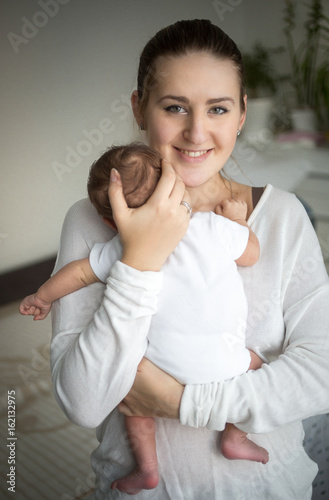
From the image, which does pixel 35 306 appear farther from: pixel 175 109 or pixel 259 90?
pixel 259 90

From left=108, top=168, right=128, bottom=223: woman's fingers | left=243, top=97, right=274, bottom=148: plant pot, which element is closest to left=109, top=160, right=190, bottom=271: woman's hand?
left=108, top=168, right=128, bottom=223: woman's fingers

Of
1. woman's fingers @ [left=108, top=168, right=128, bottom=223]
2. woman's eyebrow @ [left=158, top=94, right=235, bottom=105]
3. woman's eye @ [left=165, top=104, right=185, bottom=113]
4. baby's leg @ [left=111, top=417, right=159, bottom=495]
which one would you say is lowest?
baby's leg @ [left=111, top=417, right=159, bottom=495]

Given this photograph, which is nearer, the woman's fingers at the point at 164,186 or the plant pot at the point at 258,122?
the woman's fingers at the point at 164,186

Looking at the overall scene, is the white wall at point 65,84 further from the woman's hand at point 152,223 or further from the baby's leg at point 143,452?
the baby's leg at point 143,452

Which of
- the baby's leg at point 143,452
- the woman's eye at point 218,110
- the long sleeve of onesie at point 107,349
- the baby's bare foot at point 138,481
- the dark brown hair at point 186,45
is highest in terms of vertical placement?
the dark brown hair at point 186,45

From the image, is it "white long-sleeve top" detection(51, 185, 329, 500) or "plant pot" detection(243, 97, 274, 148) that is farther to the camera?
"plant pot" detection(243, 97, 274, 148)

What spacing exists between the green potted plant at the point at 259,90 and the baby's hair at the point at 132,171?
20cm

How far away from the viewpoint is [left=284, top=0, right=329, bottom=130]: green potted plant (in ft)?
1.88

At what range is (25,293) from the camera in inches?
27.5

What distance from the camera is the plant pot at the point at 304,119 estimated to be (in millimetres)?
608

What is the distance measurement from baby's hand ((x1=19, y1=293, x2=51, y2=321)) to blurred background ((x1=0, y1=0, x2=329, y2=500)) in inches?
4.3

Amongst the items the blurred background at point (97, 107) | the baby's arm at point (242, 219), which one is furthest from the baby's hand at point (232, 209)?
the blurred background at point (97, 107)

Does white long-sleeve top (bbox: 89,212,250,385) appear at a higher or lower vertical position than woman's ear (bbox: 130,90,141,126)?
lower

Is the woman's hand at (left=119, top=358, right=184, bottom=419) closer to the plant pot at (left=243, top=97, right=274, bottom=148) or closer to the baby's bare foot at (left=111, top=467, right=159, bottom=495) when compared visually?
the baby's bare foot at (left=111, top=467, right=159, bottom=495)
